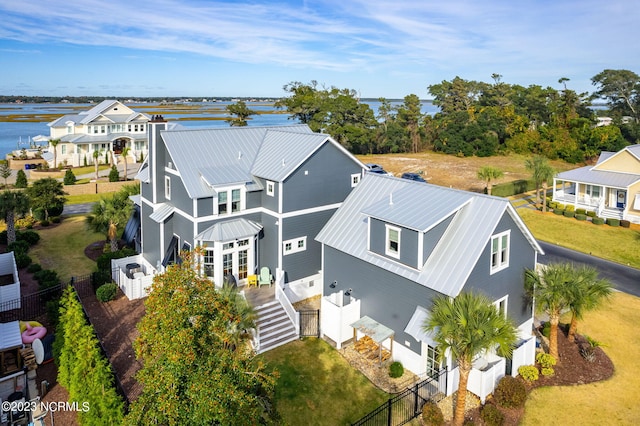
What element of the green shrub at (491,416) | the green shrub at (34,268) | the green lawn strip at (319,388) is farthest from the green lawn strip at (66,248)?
the green shrub at (491,416)

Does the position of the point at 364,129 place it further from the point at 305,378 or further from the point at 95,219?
the point at 305,378

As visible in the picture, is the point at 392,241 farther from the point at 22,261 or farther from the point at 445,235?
the point at 22,261

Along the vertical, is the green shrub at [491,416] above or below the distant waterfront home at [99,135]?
below

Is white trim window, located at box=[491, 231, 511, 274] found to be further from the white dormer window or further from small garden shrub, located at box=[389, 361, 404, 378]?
small garden shrub, located at box=[389, 361, 404, 378]

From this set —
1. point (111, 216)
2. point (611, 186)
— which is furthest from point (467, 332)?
point (611, 186)

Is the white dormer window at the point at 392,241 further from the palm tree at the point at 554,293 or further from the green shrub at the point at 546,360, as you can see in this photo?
the green shrub at the point at 546,360

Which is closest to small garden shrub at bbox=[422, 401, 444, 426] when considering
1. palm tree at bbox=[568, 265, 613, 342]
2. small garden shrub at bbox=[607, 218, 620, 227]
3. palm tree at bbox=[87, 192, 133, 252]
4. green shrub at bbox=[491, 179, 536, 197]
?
palm tree at bbox=[568, 265, 613, 342]
